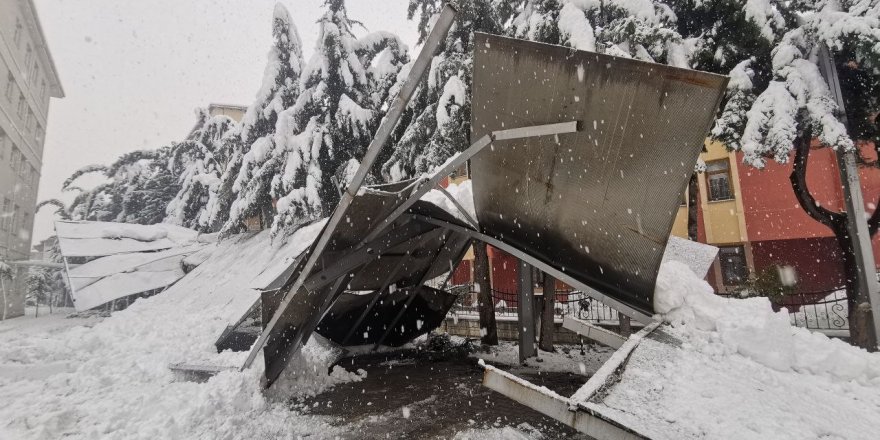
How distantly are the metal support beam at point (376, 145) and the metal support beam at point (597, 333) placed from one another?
3255mm

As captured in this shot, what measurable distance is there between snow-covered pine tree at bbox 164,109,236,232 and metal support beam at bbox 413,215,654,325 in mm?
15649

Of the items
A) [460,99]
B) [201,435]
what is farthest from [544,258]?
[201,435]

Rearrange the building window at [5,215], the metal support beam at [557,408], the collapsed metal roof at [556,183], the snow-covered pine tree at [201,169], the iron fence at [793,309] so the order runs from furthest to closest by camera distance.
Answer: the snow-covered pine tree at [201,169], the building window at [5,215], the iron fence at [793,309], the collapsed metal roof at [556,183], the metal support beam at [557,408]

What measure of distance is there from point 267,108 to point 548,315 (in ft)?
38.7

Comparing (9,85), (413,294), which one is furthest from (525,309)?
(9,85)

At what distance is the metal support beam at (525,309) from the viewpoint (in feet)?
24.6

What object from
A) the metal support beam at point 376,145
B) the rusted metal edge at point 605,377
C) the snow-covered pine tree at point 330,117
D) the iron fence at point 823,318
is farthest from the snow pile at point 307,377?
the iron fence at point 823,318

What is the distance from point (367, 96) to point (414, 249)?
7726mm

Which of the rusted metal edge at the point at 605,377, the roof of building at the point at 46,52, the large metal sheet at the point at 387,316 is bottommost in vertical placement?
the large metal sheet at the point at 387,316

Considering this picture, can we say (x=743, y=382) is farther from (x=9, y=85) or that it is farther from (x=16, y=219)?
(x=16, y=219)

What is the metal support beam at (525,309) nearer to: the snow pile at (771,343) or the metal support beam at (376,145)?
the snow pile at (771,343)

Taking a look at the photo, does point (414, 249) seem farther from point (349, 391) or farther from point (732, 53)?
point (732, 53)

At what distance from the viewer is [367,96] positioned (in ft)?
43.9

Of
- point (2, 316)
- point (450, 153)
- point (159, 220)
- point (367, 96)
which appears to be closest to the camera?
point (450, 153)
